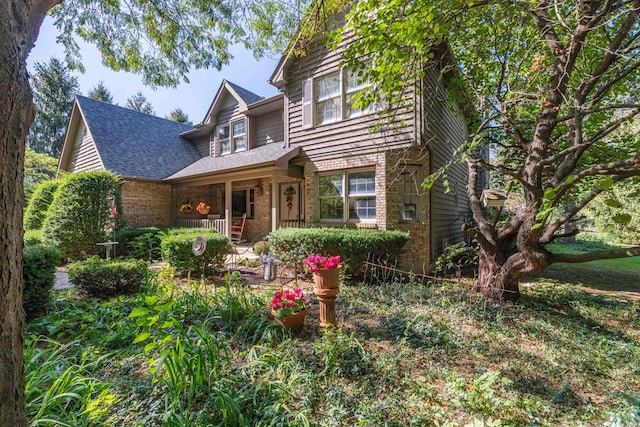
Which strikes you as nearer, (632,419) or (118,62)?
(632,419)

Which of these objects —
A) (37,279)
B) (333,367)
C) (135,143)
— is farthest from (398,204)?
(135,143)

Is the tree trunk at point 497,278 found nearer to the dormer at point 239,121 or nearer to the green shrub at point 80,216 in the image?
the dormer at point 239,121

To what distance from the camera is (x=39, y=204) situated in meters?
10.6

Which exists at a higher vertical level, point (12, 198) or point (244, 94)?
point (244, 94)

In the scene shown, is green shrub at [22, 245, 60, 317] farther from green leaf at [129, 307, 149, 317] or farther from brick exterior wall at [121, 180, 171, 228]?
brick exterior wall at [121, 180, 171, 228]

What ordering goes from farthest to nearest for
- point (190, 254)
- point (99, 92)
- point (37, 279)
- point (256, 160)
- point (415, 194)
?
1. point (99, 92)
2. point (256, 160)
3. point (415, 194)
4. point (190, 254)
5. point (37, 279)

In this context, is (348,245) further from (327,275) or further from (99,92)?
(99,92)

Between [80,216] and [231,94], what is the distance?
25.4 ft

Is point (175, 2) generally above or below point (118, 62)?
above

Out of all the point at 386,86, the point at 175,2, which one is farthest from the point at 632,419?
the point at 175,2

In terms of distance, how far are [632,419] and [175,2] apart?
8.37 metres

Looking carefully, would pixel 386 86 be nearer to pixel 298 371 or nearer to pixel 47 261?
pixel 298 371

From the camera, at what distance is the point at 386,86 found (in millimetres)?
4879

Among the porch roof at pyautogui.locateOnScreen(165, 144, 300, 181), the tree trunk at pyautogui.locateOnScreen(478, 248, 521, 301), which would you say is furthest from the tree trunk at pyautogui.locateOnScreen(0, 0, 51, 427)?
the porch roof at pyautogui.locateOnScreen(165, 144, 300, 181)
